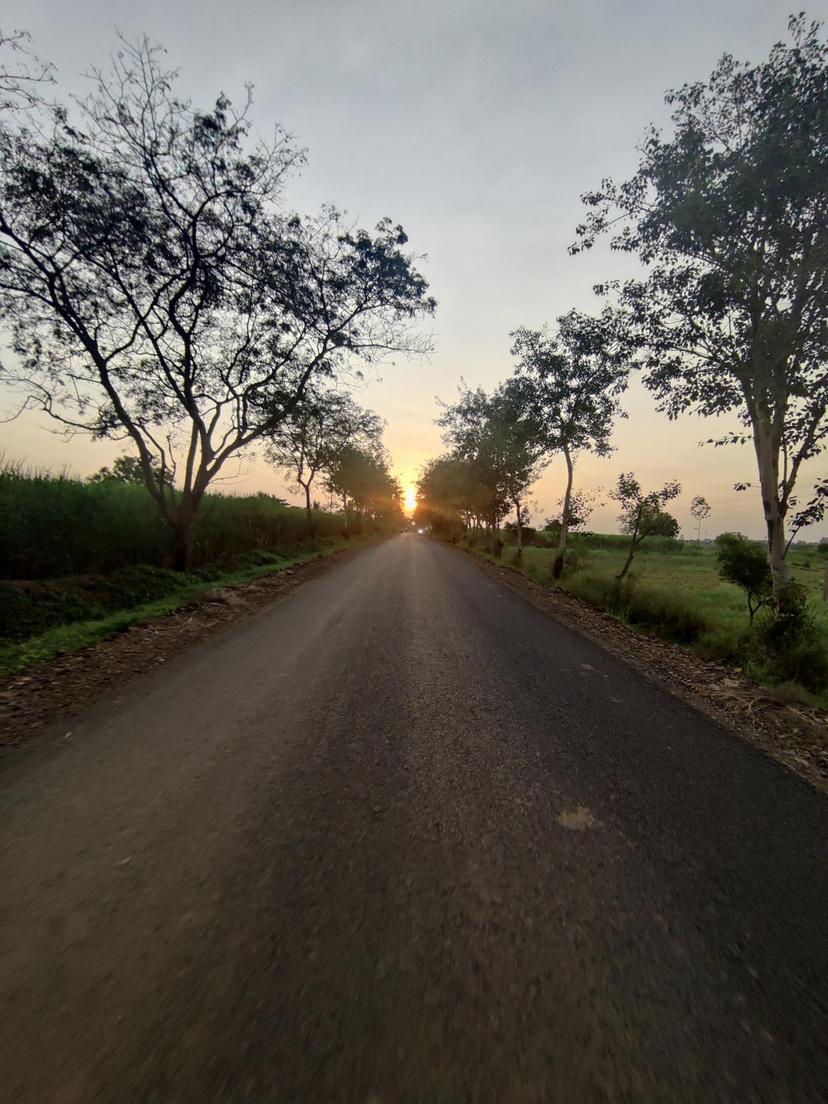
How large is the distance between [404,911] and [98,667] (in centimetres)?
505

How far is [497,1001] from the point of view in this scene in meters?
1.59

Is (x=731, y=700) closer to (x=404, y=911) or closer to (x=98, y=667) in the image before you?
(x=404, y=911)

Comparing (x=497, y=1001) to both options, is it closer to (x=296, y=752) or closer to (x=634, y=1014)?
→ (x=634, y=1014)

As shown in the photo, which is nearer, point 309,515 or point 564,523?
point 564,523

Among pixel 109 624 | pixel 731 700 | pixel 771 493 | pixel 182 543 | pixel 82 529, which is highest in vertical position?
pixel 771 493

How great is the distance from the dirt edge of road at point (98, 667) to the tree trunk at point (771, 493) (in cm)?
963

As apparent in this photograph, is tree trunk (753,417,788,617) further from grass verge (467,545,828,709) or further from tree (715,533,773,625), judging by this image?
grass verge (467,545,828,709)

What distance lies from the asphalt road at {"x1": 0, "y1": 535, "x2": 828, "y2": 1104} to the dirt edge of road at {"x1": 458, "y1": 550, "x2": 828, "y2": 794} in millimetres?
341

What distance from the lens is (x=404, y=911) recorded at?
1.98 m

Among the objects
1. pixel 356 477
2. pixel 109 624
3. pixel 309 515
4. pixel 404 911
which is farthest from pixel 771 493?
pixel 356 477

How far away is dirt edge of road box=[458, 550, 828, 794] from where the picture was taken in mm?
3801

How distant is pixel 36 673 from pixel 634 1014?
6277mm

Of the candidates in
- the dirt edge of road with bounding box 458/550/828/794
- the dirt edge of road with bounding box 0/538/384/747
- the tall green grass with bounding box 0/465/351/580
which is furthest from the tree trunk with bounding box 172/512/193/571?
the dirt edge of road with bounding box 458/550/828/794

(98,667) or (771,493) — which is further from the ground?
(771,493)
